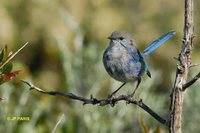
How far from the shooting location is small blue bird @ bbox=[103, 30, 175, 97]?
383 centimetres

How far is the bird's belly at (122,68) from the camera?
150 inches

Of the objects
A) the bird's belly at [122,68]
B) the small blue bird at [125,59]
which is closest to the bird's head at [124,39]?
the small blue bird at [125,59]

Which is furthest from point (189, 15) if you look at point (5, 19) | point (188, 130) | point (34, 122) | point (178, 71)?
point (5, 19)

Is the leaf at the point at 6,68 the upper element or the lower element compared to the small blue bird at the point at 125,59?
lower

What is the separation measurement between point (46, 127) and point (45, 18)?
342 cm

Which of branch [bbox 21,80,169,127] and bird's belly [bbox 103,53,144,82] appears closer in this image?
branch [bbox 21,80,169,127]

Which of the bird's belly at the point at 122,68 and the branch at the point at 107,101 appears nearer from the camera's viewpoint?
the branch at the point at 107,101

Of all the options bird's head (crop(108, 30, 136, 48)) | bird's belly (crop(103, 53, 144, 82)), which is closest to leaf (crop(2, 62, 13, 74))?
bird's belly (crop(103, 53, 144, 82))

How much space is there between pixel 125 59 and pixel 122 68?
0.16 m

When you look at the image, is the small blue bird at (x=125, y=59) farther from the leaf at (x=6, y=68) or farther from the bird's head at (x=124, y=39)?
the leaf at (x=6, y=68)

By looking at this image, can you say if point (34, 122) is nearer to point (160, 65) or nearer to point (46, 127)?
point (46, 127)

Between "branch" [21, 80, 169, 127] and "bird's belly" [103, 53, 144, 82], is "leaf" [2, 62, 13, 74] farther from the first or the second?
"bird's belly" [103, 53, 144, 82]

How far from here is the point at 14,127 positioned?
403cm

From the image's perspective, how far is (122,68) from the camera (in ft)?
12.8
